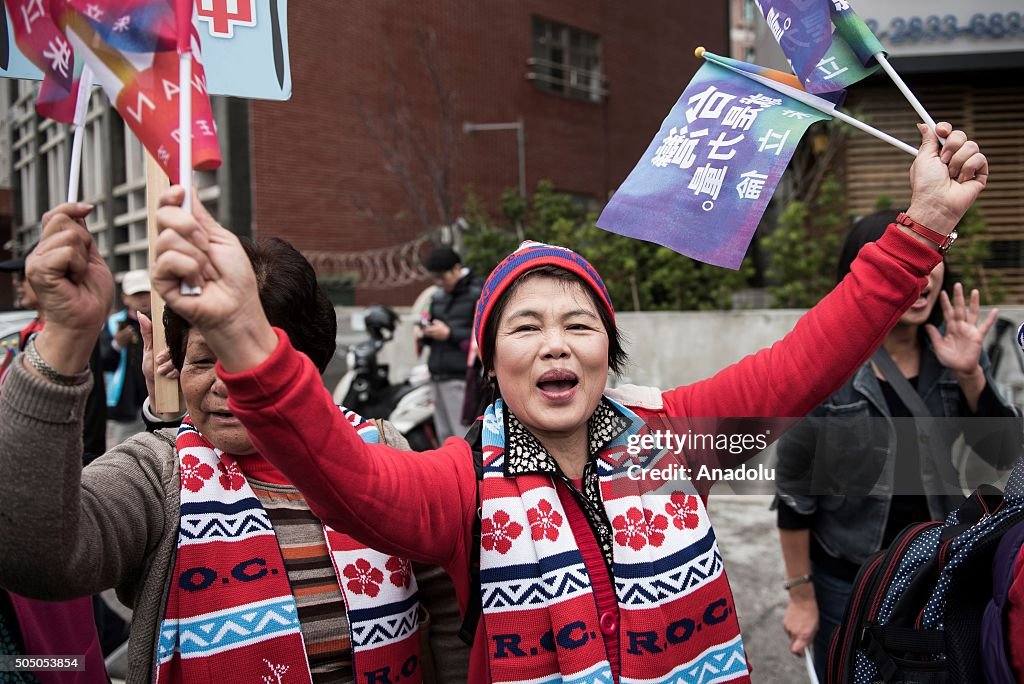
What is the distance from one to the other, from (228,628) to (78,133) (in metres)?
0.92

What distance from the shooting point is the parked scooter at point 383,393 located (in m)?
6.53

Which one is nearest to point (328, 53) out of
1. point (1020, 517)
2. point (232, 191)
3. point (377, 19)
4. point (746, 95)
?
point (377, 19)

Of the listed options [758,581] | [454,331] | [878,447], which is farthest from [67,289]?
[454,331]

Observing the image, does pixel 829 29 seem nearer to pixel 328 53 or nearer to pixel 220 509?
pixel 220 509

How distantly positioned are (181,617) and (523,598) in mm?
629

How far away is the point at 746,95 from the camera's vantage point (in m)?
1.93

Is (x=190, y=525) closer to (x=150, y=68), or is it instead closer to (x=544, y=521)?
(x=544, y=521)

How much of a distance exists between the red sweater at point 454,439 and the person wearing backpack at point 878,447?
0.67m

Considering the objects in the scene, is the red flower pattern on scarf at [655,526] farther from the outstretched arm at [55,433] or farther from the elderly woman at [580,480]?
the outstretched arm at [55,433]

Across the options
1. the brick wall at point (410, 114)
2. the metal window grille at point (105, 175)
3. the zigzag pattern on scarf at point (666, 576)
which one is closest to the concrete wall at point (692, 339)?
the zigzag pattern on scarf at point (666, 576)

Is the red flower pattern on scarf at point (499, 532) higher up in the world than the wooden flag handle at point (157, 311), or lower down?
lower down

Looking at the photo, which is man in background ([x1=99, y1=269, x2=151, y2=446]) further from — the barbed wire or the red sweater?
the barbed wire

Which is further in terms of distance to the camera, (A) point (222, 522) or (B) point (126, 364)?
(B) point (126, 364)

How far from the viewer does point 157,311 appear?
166cm
